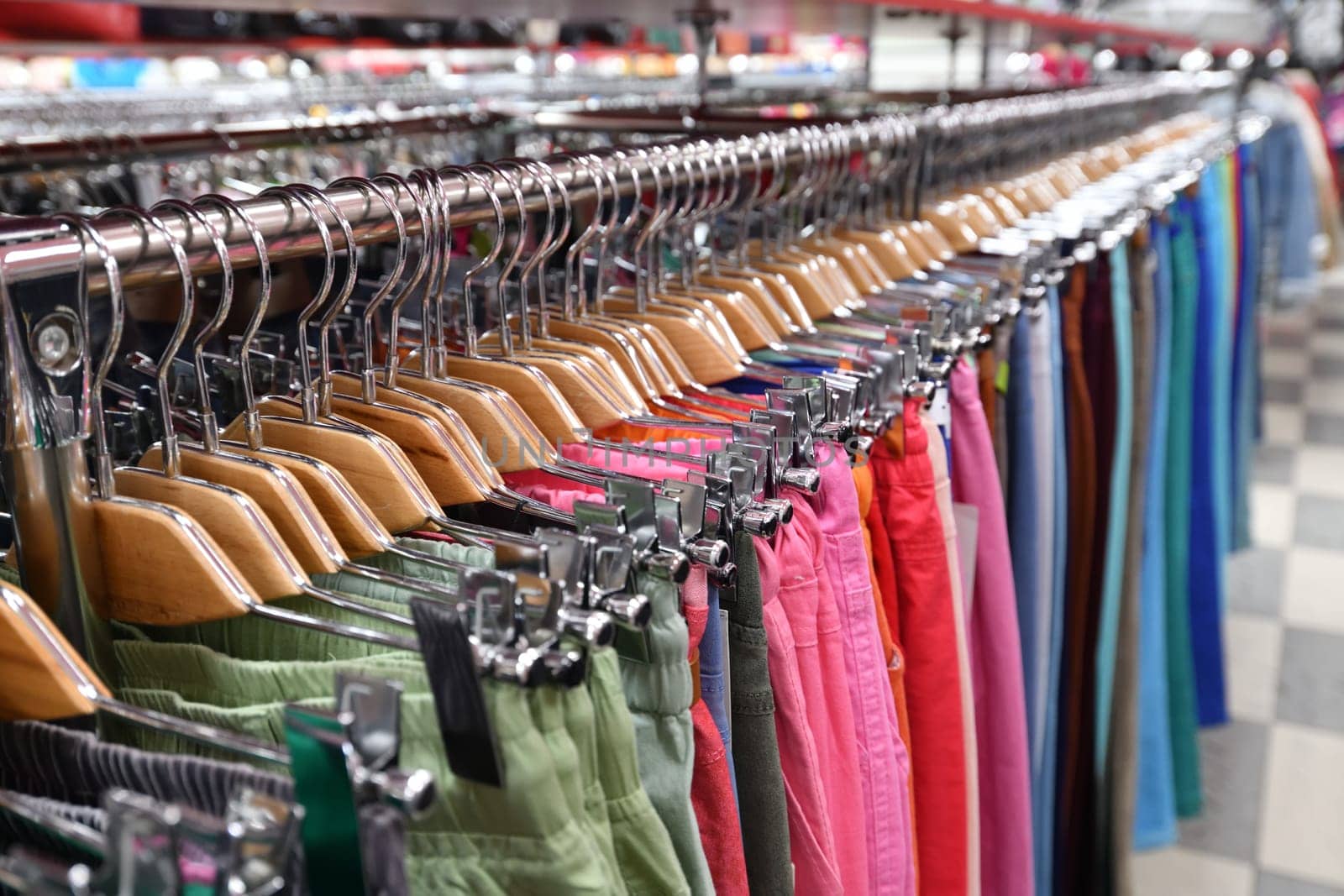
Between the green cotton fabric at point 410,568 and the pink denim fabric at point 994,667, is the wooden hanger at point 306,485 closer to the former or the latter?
the green cotton fabric at point 410,568

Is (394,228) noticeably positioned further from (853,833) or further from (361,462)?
(853,833)

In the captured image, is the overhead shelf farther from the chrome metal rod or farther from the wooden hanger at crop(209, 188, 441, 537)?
the wooden hanger at crop(209, 188, 441, 537)

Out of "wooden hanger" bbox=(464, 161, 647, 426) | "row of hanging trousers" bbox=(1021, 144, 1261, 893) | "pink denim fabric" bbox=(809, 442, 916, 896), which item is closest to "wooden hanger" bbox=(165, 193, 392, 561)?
"wooden hanger" bbox=(464, 161, 647, 426)

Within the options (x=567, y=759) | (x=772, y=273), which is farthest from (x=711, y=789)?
(x=772, y=273)

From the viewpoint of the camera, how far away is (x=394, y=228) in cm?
75

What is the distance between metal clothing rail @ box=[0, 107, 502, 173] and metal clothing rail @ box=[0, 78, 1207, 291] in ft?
2.50

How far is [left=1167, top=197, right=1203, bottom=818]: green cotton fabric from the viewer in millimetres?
1905

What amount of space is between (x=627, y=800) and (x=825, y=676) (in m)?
0.29

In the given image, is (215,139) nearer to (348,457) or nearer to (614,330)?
(614,330)

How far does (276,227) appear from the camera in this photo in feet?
2.18

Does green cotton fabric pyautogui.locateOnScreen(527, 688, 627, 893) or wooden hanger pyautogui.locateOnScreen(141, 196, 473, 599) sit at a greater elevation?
wooden hanger pyautogui.locateOnScreen(141, 196, 473, 599)

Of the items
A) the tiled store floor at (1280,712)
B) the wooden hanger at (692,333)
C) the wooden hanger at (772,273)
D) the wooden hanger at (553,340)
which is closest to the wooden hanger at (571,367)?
the wooden hanger at (553,340)

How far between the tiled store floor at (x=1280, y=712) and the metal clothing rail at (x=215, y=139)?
1.89 meters

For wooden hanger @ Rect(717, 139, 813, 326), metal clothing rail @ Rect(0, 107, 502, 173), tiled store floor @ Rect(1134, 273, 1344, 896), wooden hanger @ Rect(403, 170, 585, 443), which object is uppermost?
metal clothing rail @ Rect(0, 107, 502, 173)
